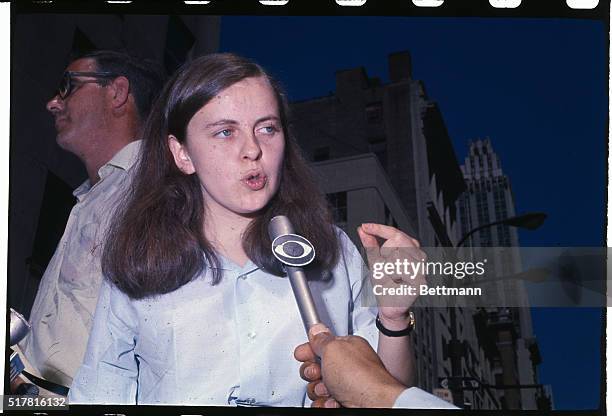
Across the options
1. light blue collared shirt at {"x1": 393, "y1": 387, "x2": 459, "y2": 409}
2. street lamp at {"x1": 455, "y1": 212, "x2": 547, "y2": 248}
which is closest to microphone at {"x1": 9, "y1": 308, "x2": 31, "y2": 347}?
light blue collared shirt at {"x1": 393, "y1": 387, "x2": 459, "y2": 409}

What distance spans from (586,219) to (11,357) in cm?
223

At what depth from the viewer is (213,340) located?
3002 millimetres

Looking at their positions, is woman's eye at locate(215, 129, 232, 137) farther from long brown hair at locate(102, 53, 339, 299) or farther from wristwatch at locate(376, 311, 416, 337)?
wristwatch at locate(376, 311, 416, 337)

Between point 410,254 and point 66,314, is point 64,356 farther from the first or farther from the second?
point 410,254

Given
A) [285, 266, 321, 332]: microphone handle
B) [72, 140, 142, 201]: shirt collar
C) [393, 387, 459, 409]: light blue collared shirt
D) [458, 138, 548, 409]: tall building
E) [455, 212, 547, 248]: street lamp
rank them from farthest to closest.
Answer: [72, 140, 142, 201]: shirt collar
[455, 212, 547, 248]: street lamp
[458, 138, 548, 409]: tall building
[285, 266, 321, 332]: microphone handle
[393, 387, 459, 409]: light blue collared shirt

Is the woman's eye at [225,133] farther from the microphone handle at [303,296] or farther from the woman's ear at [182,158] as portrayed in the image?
the microphone handle at [303,296]

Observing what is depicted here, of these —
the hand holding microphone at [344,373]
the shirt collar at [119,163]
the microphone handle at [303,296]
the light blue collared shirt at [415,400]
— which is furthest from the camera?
the shirt collar at [119,163]

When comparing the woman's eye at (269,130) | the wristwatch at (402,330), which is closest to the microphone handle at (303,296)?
the wristwatch at (402,330)

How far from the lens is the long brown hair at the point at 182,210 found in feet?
10.1

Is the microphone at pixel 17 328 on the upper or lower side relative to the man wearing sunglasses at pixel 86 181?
lower

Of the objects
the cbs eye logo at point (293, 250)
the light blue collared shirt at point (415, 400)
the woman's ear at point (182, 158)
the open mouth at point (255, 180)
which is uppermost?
the woman's ear at point (182, 158)

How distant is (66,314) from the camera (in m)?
3.10

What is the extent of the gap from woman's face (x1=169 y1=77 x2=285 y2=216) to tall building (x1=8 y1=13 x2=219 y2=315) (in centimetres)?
26

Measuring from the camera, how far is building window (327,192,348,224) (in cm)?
314
